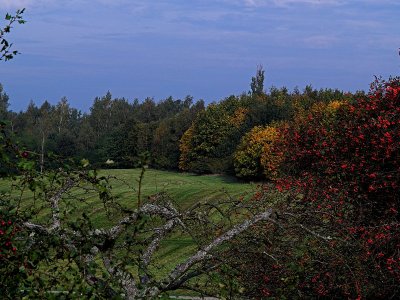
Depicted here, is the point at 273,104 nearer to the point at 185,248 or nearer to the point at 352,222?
the point at 185,248

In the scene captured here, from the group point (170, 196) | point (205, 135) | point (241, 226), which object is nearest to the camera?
point (241, 226)

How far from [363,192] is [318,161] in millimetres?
1605

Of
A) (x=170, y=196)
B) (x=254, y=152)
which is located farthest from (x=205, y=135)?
(x=170, y=196)

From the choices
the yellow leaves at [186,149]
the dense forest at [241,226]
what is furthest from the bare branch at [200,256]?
the yellow leaves at [186,149]

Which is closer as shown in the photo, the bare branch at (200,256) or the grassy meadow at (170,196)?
the bare branch at (200,256)

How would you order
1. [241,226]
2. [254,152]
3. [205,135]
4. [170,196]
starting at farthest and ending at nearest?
[205,135] → [254,152] → [170,196] → [241,226]

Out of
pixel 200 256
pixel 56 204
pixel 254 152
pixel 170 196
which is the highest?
pixel 56 204

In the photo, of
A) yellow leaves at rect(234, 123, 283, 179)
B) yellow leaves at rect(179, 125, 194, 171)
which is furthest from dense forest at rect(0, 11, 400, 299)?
yellow leaves at rect(179, 125, 194, 171)

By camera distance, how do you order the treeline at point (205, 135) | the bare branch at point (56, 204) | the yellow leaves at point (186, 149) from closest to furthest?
1. the bare branch at point (56, 204)
2. the treeline at point (205, 135)
3. the yellow leaves at point (186, 149)

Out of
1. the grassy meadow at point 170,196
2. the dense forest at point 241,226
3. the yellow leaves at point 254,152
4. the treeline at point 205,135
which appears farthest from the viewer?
the treeline at point 205,135

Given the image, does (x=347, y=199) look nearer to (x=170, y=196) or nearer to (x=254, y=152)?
(x=170, y=196)

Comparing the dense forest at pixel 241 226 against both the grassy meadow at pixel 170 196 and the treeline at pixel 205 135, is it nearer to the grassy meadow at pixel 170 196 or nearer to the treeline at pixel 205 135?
the grassy meadow at pixel 170 196

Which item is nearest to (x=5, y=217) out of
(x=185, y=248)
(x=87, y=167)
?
(x=87, y=167)

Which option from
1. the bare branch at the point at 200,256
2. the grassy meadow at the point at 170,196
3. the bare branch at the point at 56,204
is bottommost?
the grassy meadow at the point at 170,196
